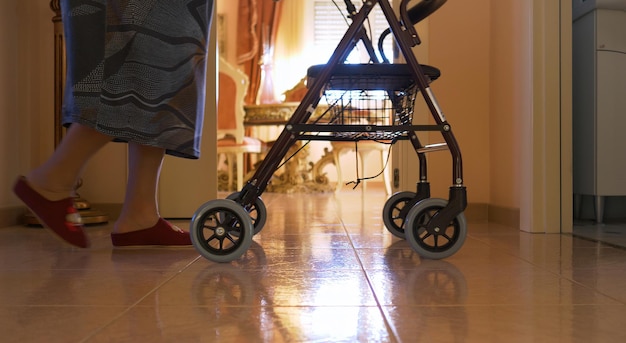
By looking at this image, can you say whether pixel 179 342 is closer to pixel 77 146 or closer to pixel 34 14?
pixel 77 146

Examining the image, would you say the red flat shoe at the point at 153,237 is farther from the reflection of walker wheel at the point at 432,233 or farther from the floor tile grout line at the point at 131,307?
the reflection of walker wheel at the point at 432,233

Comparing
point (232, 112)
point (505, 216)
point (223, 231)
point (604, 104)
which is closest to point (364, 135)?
point (223, 231)

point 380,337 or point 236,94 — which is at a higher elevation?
point 236,94

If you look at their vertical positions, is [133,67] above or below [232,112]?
below

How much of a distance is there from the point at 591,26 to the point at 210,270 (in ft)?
6.05

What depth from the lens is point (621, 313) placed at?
33.2 inches

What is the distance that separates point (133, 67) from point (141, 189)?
0.31 metres

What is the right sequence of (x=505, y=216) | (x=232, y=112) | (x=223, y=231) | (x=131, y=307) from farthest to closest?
(x=232, y=112) → (x=505, y=216) → (x=223, y=231) → (x=131, y=307)

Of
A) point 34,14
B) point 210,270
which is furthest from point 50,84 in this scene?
point 210,270

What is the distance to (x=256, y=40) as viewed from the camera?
6961 millimetres

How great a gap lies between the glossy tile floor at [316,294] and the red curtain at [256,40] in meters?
5.46

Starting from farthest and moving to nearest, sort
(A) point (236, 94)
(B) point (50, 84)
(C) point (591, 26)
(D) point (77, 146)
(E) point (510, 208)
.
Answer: (A) point (236, 94)
(B) point (50, 84)
(C) point (591, 26)
(E) point (510, 208)
(D) point (77, 146)

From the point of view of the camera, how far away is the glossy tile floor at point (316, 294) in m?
0.75

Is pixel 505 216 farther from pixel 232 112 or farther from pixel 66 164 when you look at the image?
pixel 232 112
